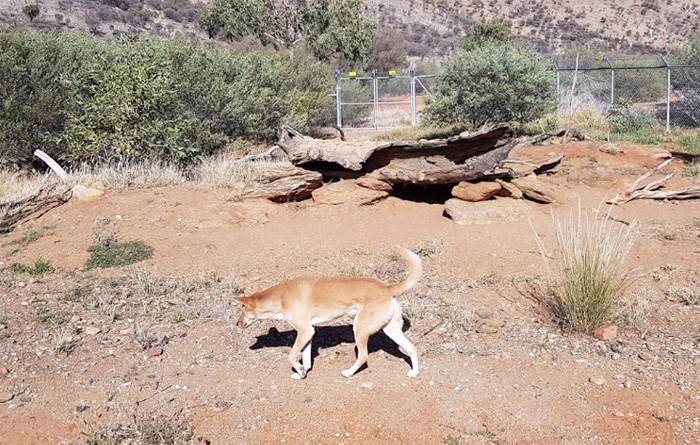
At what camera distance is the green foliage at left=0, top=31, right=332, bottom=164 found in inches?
551

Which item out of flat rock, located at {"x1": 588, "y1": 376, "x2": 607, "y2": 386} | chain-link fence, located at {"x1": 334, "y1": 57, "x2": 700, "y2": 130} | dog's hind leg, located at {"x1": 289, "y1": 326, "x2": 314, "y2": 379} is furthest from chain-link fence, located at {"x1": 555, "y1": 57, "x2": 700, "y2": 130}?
dog's hind leg, located at {"x1": 289, "y1": 326, "x2": 314, "y2": 379}

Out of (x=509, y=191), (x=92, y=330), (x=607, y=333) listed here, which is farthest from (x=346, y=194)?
(x=607, y=333)

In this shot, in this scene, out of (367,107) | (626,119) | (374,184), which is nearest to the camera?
(374,184)

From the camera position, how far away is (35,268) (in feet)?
30.5

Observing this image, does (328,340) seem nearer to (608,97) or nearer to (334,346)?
(334,346)

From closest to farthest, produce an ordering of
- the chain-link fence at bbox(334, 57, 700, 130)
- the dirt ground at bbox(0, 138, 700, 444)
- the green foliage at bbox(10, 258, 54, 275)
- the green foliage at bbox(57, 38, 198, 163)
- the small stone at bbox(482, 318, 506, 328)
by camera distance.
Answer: the dirt ground at bbox(0, 138, 700, 444) < the small stone at bbox(482, 318, 506, 328) < the green foliage at bbox(10, 258, 54, 275) < the green foliage at bbox(57, 38, 198, 163) < the chain-link fence at bbox(334, 57, 700, 130)

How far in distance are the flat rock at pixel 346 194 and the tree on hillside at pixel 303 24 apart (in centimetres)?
2338

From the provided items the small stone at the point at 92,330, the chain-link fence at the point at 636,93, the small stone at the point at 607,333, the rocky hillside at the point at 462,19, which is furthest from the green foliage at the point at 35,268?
the rocky hillside at the point at 462,19

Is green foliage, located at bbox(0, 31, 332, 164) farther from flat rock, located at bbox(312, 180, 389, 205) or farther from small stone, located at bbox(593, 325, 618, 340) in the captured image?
small stone, located at bbox(593, 325, 618, 340)

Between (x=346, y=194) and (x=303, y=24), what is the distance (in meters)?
25.5

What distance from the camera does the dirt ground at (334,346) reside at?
196 inches

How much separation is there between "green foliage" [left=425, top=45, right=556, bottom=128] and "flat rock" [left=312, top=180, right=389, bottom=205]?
337 inches

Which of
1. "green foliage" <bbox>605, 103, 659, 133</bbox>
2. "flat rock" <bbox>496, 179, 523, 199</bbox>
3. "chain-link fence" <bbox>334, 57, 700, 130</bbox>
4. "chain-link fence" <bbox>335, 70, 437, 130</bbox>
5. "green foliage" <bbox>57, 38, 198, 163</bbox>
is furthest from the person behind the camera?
"chain-link fence" <bbox>335, 70, 437, 130</bbox>

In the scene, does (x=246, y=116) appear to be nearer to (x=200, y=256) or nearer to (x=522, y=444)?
(x=200, y=256)
